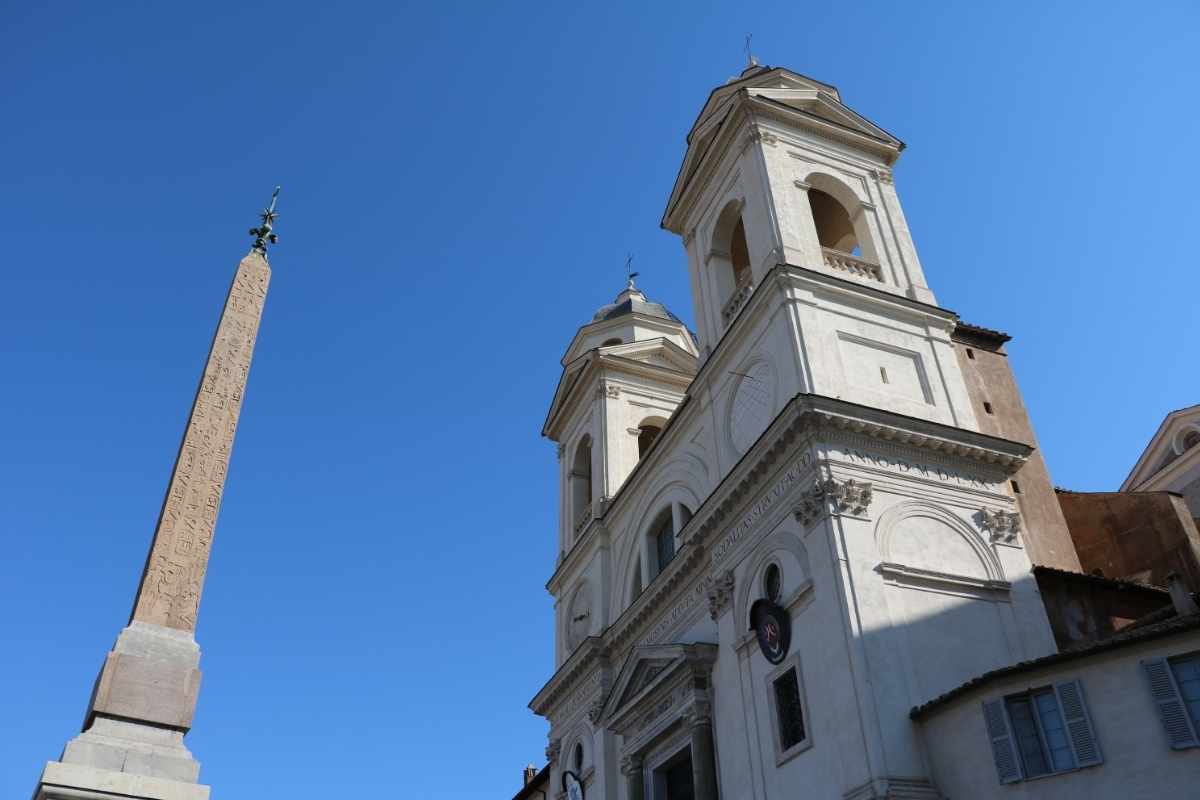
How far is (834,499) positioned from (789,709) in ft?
10.5

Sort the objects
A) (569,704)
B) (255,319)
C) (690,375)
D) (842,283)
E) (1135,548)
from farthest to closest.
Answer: (690,375) → (569,704) → (1135,548) → (842,283) → (255,319)

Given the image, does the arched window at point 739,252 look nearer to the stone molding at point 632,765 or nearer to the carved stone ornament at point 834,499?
the carved stone ornament at point 834,499

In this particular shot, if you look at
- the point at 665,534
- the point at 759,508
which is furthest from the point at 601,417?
the point at 759,508

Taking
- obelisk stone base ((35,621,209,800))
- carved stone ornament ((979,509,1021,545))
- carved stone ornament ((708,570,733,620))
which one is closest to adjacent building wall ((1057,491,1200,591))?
carved stone ornament ((979,509,1021,545))

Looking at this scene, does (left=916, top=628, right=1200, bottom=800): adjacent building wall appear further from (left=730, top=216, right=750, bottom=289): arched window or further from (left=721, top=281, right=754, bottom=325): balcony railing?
(left=730, top=216, right=750, bottom=289): arched window

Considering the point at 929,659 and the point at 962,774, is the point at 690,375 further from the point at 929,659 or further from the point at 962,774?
the point at 962,774

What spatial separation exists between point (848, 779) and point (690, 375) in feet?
52.4

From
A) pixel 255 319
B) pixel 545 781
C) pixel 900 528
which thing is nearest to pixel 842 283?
pixel 900 528

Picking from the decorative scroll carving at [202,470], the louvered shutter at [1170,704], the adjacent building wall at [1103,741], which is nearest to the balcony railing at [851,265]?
the adjacent building wall at [1103,741]

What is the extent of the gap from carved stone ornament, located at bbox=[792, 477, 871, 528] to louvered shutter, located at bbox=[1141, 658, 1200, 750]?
15.4ft

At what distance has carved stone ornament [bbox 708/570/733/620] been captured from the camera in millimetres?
17719

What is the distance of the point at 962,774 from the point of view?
12766mm

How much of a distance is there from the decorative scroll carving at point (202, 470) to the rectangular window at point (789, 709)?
8634mm

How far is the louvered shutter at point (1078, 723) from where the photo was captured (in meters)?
11.7
